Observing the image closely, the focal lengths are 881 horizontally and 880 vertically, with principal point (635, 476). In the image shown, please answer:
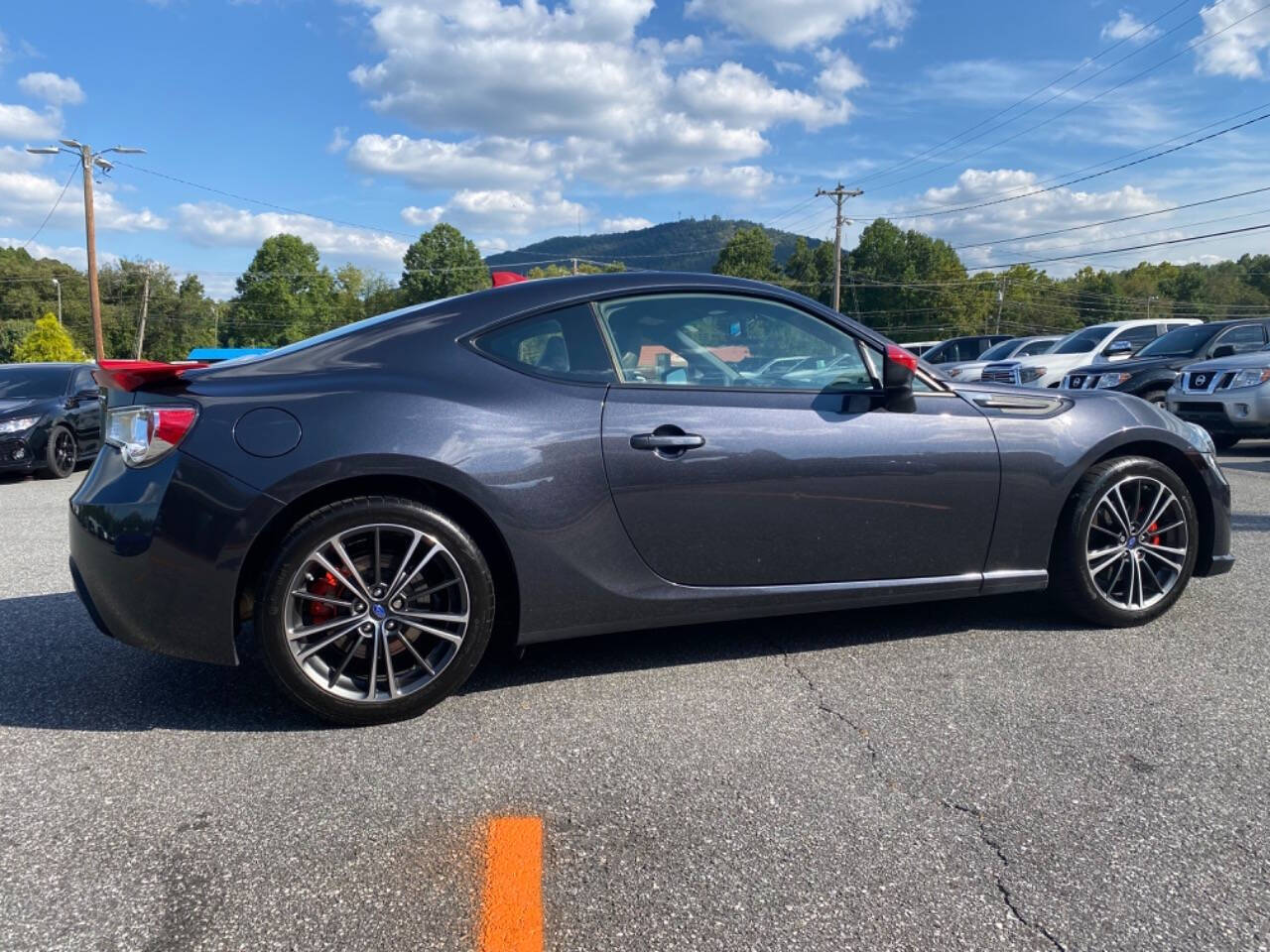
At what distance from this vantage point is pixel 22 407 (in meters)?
10.1

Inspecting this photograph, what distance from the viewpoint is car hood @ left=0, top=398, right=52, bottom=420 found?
32.8ft

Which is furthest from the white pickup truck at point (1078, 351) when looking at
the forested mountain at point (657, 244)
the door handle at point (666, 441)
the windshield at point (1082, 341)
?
the forested mountain at point (657, 244)

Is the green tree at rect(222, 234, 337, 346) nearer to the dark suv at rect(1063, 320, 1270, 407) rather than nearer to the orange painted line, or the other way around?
the dark suv at rect(1063, 320, 1270, 407)

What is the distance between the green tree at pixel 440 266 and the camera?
291 ft

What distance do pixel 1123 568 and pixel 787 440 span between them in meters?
1.72

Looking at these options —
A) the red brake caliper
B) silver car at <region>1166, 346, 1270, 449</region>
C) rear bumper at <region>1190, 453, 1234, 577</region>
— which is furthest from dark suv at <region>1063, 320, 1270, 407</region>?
the red brake caliper

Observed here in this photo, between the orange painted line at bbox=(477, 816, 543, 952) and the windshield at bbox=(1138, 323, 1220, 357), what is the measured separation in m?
12.8

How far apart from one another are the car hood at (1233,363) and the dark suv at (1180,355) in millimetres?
888

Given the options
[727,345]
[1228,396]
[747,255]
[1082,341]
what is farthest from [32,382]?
[747,255]

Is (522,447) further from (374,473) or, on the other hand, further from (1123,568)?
(1123,568)

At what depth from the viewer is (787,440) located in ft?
10.5

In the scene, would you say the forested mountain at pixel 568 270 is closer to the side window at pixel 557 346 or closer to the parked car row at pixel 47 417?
the parked car row at pixel 47 417

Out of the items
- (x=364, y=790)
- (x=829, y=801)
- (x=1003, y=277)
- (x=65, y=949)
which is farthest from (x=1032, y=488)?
(x=1003, y=277)

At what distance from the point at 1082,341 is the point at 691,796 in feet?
56.1
